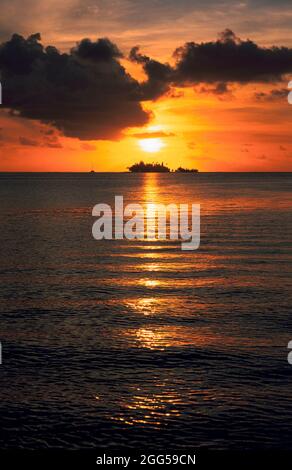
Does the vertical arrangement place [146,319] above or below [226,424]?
above

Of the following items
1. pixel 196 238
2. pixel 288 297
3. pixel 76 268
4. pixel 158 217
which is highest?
pixel 158 217

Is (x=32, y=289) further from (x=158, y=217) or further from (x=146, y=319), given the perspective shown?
(x=158, y=217)

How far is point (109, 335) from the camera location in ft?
84.6

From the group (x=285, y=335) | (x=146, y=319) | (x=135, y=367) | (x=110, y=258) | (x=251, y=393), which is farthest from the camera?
(x=110, y=258)

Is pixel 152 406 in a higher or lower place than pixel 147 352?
lower

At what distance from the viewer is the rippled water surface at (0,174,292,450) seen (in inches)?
659

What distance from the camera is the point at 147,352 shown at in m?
23.2

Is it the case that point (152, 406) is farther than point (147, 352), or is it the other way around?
point (147, 352)

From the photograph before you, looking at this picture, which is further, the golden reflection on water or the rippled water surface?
the golden reflection on water

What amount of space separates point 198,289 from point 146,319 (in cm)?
735

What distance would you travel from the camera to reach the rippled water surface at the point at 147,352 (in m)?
16.8

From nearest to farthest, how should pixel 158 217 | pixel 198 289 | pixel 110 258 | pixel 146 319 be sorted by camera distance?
pixel 146 319 < pixel 198 289 < pixel 110 258 < pixel 158 217

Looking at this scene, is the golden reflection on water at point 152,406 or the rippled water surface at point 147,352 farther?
the golden reflection on water at point 152,406
